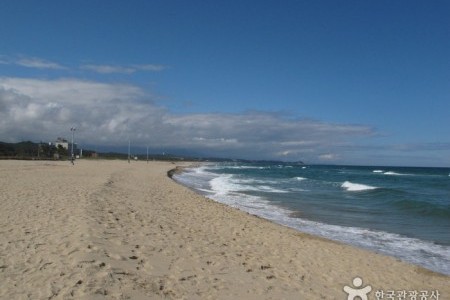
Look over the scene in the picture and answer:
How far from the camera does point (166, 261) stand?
7.42 metres

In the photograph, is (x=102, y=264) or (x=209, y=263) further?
(x=209, y=263)

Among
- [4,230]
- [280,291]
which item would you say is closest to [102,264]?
[280,291]

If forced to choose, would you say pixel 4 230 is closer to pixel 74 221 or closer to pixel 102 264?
pixel 74 221

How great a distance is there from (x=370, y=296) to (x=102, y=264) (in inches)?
182

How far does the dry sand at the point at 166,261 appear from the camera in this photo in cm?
585

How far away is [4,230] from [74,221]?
157cm

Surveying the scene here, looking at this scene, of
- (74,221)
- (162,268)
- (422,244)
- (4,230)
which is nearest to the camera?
(162,268)

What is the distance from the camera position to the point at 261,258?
8758mm

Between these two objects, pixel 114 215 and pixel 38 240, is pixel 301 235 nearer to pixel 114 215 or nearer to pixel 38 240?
pixel 114 215

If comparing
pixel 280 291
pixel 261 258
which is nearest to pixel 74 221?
pixel 261 258

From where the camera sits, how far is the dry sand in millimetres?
5852

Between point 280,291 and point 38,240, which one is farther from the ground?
point 38,240

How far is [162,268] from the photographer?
695 centimetres

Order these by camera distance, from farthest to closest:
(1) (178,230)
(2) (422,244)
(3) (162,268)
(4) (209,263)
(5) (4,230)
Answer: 1. (2) (422,244)
2. (1) (178,230)
3. (5) (4,230)
4. (4) (209,263)
5. (3) (162,268)
